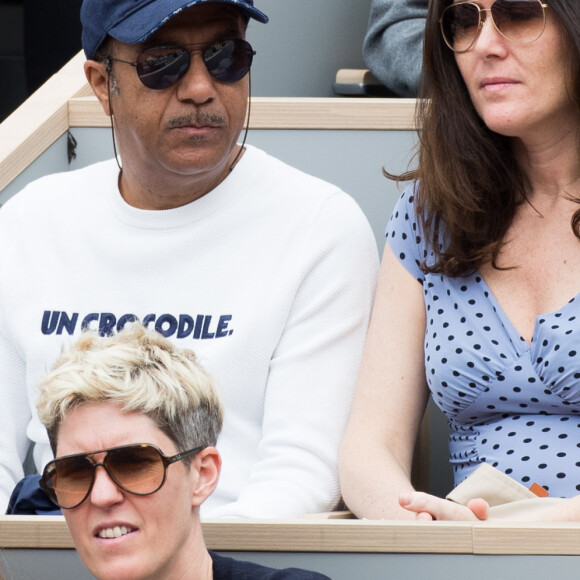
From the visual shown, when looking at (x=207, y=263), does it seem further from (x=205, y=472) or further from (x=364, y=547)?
(x=364, y=547)

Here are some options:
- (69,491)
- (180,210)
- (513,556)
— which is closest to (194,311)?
(180,210)

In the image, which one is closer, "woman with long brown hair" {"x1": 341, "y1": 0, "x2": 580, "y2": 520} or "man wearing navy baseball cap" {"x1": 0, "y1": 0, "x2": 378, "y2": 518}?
"woman with long brown hair" {"x1": 341, "y1": 0, "x2": 580, "y2": 520}

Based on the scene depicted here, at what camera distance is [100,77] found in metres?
2.59

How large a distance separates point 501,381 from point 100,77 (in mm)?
1035

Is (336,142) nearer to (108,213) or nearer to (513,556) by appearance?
(108,213)

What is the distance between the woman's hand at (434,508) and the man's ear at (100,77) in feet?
3.46

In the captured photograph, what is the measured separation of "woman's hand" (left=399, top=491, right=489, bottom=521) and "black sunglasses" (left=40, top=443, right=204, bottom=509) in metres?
0.49

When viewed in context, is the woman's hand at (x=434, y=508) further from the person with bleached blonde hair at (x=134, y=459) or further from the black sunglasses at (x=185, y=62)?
the black sunglasses at (x=185, y=62)

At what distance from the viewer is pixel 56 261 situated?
2.57 metres

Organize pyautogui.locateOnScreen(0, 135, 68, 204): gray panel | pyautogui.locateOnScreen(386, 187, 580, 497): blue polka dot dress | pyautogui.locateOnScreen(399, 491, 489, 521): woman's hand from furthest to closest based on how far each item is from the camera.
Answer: pyautogui.locateOnScreen(0, 135, 68, 204): gray panel, pyautogui.locateOnScreen(386, 187, 580, 497): blue polka dot dress, pyautogui.locateOnScreen(399, 491, 489, 521): woman's hand

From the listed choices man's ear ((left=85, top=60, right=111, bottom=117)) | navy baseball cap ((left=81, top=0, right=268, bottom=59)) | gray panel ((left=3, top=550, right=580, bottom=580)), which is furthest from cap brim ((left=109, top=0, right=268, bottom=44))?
gray panel ((left=3, top=550, right=580, bottom=580))

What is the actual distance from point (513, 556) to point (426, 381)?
2.53 ft

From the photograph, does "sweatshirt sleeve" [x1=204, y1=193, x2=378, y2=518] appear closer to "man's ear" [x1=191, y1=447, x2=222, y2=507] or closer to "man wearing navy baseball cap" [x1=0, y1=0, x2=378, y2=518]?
"man wearing navy baseball cap" [x1=0, y1=0, x2=378, y2=518]

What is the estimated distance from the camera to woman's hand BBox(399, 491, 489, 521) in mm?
1976
